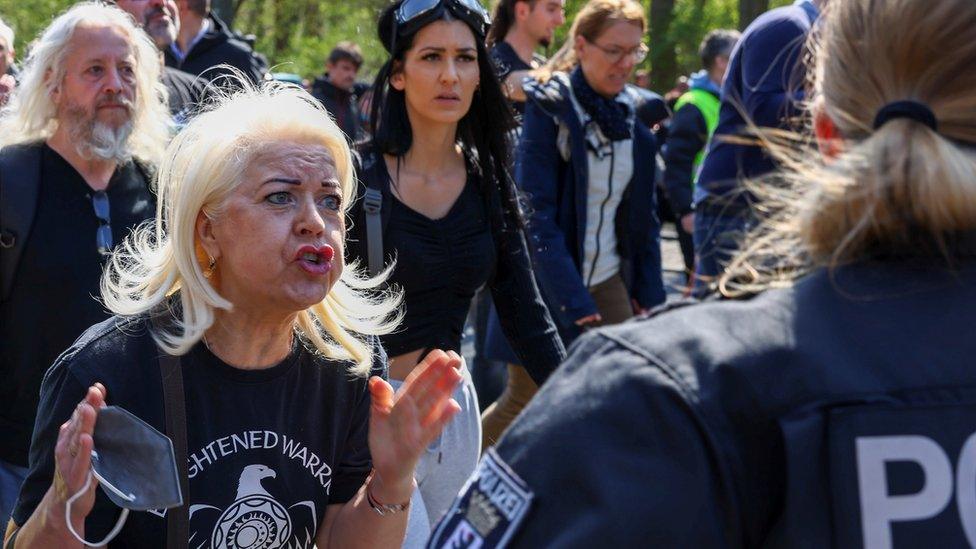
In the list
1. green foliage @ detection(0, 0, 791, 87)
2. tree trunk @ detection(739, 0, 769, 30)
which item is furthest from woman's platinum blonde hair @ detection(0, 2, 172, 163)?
green foliage @ detection(0, 0, 791, 87)

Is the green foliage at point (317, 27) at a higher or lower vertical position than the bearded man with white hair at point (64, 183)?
lower

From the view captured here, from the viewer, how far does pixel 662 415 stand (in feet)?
4.22

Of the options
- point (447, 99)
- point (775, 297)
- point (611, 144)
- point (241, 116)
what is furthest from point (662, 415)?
point (611, 144)

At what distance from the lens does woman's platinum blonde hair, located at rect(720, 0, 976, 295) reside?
1.36 meters

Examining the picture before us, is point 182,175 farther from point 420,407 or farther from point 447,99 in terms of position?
point 447,99

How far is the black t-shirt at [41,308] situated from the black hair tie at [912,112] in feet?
9.48

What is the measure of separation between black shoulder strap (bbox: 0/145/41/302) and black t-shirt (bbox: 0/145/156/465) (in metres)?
0.02

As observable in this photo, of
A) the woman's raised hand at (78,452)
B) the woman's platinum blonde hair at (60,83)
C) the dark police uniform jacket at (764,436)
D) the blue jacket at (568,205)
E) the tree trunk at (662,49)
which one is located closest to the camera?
the dark police uniform jacket at (764,436)

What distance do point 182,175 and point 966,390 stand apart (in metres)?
1.96

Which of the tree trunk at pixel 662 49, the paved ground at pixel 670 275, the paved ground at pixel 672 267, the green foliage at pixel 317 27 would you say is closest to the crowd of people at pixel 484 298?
the paved ground at pixel 670 275

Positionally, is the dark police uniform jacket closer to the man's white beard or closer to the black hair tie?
the black hair tie

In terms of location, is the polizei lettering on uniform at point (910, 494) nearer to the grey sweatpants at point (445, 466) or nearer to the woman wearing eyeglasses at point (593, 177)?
the grey sweatpants at point (445, 466)

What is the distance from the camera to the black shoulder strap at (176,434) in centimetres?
252

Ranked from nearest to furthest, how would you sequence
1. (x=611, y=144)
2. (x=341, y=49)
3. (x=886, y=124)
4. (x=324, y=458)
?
1. (x=886, y=124)
2. (x=324, y=458)
3. (x=611, y=144)
4. (x=341, y=49)
